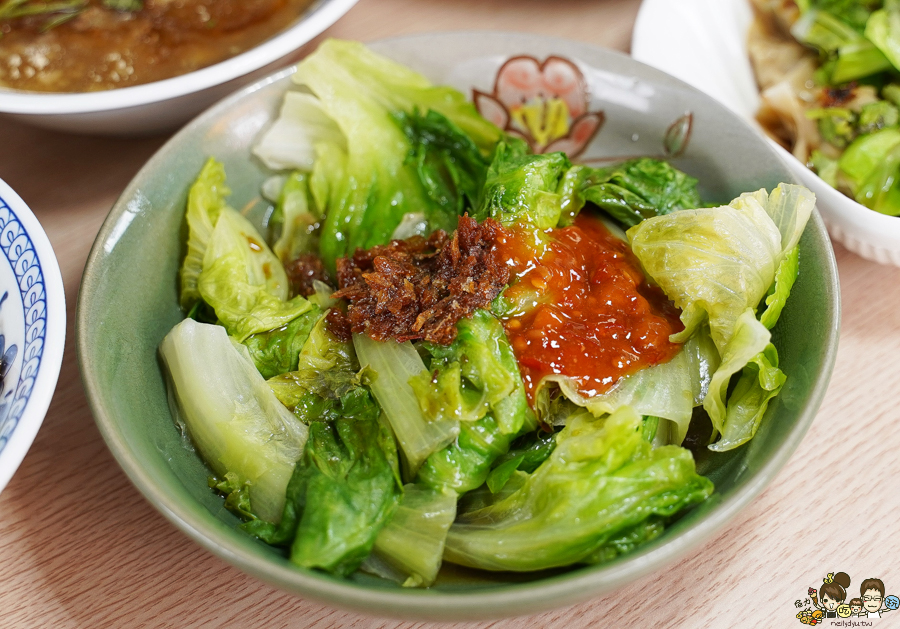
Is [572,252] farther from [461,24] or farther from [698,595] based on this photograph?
[461,24]

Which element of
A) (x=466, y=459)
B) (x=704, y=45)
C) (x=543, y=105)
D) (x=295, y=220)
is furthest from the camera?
(x=704, y=45)

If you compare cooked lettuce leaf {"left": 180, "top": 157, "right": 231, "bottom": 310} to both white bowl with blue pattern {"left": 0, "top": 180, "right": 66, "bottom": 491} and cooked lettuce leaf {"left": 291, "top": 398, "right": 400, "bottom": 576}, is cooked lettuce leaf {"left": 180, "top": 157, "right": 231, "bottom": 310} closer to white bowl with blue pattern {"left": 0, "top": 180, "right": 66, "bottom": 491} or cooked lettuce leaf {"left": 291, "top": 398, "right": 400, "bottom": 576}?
white bowl with blue pattern {"left": 0, "top": 180, "right": 66, "bottom": 491}

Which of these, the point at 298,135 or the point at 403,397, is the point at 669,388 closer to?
the point at 403,397

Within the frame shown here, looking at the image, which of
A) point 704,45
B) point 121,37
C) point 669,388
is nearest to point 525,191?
point 669,388

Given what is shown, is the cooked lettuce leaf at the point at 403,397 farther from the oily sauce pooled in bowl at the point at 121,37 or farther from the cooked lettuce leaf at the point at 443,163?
the oily sauce pooled in bowl at the point at 121,37

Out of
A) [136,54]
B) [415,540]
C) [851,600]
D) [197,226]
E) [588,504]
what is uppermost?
[136,54]

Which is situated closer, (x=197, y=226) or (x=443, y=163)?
(x=197, y=226)

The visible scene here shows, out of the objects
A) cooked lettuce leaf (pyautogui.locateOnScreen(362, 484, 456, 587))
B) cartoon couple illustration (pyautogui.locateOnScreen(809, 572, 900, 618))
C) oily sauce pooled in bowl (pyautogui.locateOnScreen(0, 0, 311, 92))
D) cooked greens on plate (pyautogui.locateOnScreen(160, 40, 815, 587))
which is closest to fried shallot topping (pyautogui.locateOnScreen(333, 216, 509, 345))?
cooked greens on plate (pyautogui.locateOnScreen(160, 40, 815, 587))

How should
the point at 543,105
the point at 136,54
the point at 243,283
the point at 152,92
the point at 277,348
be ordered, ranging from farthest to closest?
1. the point at 136,54
2. the point at 543,105
3. the point at 152,92
4. the point at 243,283
5. the point at 277,348
